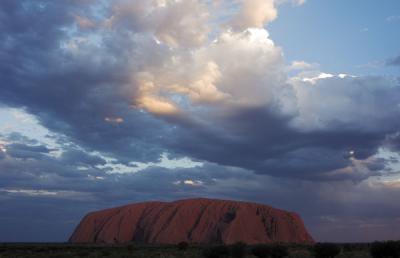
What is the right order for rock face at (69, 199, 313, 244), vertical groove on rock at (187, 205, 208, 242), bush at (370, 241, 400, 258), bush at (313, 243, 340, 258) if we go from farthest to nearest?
vertical groove on rock at (187, 205, 208, 242), rock face at (69, 199, 313, 244), bush at (313, 243, 340, 258), bush at (370, 241, 400, 258)

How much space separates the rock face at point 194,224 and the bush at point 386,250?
85.8m

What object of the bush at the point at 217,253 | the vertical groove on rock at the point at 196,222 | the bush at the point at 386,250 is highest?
the vertical groove on rock at the point at 196,222

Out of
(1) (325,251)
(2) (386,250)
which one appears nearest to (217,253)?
(1) (325,251)

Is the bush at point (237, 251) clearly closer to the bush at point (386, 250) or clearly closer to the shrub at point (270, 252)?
the shrub at point (270, 252)

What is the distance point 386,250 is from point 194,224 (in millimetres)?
102568

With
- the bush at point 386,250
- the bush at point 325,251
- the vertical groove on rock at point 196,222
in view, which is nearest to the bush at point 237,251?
the bush at point 325,251

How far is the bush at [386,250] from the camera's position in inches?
1667

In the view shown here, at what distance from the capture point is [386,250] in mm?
43031

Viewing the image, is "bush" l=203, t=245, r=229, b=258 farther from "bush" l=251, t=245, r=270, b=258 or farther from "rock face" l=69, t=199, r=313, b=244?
"rock face" l=69, t=199, r=313, b=244

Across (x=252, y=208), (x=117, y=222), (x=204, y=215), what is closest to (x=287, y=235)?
(x=252, y=208)

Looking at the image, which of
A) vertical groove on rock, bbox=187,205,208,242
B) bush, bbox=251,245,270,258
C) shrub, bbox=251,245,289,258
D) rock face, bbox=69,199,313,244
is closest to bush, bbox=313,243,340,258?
shrub, bbox=251,245,289,258

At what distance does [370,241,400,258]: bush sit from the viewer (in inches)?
1667

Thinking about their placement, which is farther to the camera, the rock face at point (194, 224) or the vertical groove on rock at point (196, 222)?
the vertical groove on rock at point (196, 222)

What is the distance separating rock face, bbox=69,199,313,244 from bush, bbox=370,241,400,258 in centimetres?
8576
